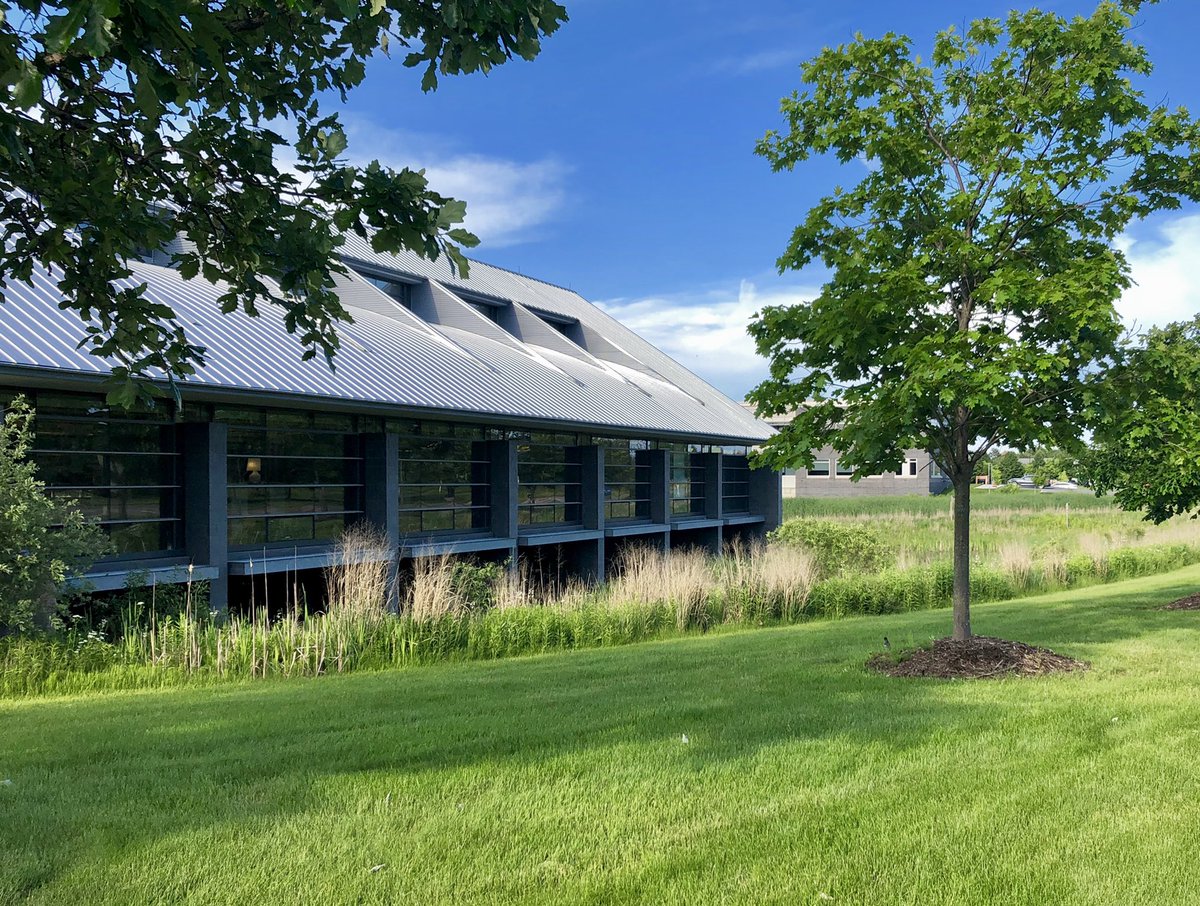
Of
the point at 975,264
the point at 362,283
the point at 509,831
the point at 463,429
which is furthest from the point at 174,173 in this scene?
the point at 362,283

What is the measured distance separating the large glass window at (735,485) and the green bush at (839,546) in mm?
6245

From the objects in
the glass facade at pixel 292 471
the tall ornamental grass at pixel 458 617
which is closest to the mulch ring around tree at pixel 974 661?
the tall ornamental grass at pixel 458 617

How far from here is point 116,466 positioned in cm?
1486

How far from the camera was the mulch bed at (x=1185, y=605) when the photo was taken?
48.1ft

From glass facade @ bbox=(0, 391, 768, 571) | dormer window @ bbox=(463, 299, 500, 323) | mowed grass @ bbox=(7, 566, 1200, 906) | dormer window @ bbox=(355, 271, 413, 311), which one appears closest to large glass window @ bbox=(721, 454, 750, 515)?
glass facade @ bbox=(0, 391, 768, 571)

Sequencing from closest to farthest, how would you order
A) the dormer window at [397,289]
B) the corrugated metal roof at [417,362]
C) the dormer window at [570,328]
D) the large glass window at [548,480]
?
the corrugated metal roof at [417,362]
the large glass window at [548,480]
the dormer window at [397,289]
the dormer window at [570,328]

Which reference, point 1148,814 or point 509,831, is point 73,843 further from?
point 1148,814

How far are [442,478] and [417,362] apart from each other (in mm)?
2909

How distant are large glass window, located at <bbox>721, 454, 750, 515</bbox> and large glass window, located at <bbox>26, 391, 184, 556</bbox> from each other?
21711 mm

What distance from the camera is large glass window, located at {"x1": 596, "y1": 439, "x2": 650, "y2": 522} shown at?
90.7 ft

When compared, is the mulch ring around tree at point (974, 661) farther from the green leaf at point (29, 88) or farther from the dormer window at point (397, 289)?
the dormer window at point (397, 289)

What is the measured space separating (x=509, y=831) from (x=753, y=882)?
124 cm

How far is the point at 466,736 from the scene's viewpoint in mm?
6457

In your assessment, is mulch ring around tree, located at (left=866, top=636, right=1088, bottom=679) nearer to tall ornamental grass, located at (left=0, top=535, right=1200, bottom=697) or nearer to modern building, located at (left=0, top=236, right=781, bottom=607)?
tall ornamental grass, located at (left=0, top=535, right=1200, bottom=697)
